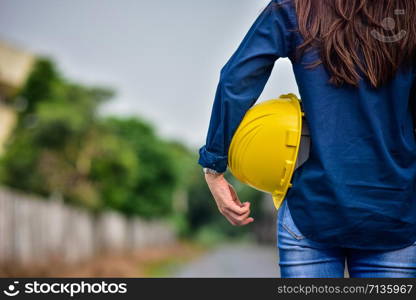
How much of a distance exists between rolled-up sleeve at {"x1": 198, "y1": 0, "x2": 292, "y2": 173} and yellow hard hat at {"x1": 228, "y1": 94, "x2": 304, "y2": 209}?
1.5 inches

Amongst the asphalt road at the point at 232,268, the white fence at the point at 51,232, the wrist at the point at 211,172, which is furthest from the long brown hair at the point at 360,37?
the white fence at the point at 51,232

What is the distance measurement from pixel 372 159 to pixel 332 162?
0.39ft

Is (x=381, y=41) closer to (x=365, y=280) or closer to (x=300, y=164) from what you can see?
(x=300, y=164)

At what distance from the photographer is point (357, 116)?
2.13m

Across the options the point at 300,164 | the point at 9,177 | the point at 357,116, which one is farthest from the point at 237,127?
the point at 9,177

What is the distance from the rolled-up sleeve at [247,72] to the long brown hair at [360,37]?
8 cm

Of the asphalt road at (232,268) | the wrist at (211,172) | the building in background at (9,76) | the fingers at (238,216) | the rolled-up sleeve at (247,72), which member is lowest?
the fingers at (238,216)

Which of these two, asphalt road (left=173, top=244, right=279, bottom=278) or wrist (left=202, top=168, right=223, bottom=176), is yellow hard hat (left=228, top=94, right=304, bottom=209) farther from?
asphalt road (left=173, top=244, right=279, bottom=278)

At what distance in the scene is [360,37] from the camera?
2141mm

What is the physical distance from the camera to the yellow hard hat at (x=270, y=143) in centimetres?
219

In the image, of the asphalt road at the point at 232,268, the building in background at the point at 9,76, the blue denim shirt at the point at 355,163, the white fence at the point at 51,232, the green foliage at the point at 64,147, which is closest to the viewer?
the blue denim shirt at the point at 355,163

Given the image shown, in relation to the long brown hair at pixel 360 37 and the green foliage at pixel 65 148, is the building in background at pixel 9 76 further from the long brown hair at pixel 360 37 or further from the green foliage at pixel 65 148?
the long brown hair at pixel 360 37

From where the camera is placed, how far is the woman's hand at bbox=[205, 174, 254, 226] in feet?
7.41

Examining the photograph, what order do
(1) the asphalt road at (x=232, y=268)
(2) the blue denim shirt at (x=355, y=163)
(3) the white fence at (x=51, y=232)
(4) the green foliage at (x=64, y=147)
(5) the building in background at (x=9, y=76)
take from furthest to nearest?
(5) the building in background at (x=9, y=76)
(4) the green foliage at (x=64, y=147)
(1) the asphalt road at (x=232, y=268)
(3) the white fence at (x=51, y=232)
(2) the blue denim shirt at (x=355, y=163)
